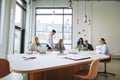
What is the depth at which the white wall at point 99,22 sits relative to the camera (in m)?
8.75

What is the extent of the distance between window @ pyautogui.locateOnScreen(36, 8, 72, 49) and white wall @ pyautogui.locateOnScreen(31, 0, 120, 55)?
0.33m

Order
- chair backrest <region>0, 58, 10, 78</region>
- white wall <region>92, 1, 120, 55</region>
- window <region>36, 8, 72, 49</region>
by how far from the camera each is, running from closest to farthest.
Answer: chair backrest <region>0, 58, 10, 78</region> → white wall <region>92, 1, 120, 55</region> → window <region>36, 8, 72, 49</region>

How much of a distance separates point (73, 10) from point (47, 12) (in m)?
1.71

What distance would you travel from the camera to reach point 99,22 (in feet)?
29.2

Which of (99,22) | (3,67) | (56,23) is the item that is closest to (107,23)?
(99,22)

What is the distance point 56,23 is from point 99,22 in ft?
9.10

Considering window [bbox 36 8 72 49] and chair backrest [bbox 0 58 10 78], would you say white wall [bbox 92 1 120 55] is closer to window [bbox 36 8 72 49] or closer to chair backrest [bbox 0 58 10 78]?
window [bbox 36 8 72 49]

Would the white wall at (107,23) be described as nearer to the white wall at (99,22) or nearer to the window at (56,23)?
the white wall at (99,22)

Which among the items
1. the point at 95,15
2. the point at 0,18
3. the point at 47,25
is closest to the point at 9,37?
the point at 0,18

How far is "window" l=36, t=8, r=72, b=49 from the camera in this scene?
Answer: 9039 millimetres

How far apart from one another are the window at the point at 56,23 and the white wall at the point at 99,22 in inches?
13.0

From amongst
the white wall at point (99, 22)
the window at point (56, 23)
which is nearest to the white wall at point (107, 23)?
the white wall at point (99, 22)

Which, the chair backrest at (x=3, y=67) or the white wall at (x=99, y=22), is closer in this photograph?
the chair backrest at (x=3, y=67)

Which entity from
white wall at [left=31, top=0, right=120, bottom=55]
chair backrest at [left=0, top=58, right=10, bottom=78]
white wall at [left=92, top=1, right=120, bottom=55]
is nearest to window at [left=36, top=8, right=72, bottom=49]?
white wall at [left=31, top=0, right=120, bottom=55]
